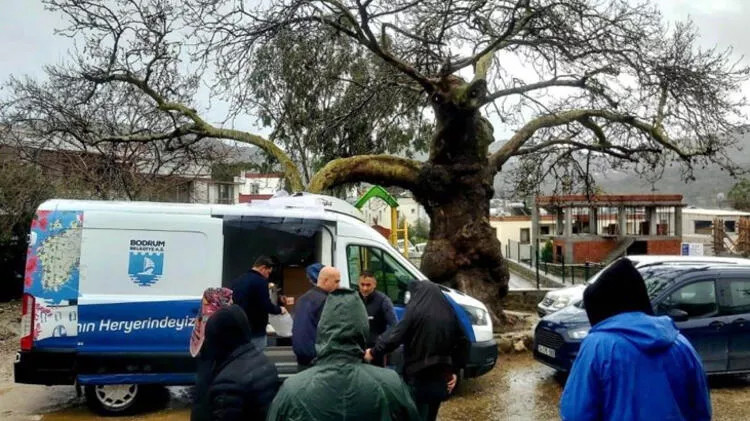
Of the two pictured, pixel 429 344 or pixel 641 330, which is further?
pixel 429 344

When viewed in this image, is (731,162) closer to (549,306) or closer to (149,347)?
(549,306)

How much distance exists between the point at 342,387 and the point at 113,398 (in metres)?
6.00

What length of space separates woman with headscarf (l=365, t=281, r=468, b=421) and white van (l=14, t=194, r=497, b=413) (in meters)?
2.86

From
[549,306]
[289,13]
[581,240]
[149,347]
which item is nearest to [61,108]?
[289,13]

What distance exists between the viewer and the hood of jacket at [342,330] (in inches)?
109

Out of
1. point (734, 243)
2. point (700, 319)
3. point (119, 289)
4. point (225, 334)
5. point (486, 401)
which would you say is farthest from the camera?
point (734, 243)

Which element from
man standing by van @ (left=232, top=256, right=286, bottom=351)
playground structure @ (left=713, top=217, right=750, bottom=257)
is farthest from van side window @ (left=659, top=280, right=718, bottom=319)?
playground structure @ (left=713, top=217, right=750, bottom=257)

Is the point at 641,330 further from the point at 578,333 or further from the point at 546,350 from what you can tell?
the point at 546,350

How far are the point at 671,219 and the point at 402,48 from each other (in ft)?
108

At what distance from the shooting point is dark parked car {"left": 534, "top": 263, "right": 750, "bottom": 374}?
9.16m

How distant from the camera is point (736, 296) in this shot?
31.3 feet

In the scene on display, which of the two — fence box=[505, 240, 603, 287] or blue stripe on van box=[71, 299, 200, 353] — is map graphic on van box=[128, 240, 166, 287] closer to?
blue stripe on van box=[71, 299, 200, 353]

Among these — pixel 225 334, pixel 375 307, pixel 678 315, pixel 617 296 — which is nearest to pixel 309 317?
pixel 375 307

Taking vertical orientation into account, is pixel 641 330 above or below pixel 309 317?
above
